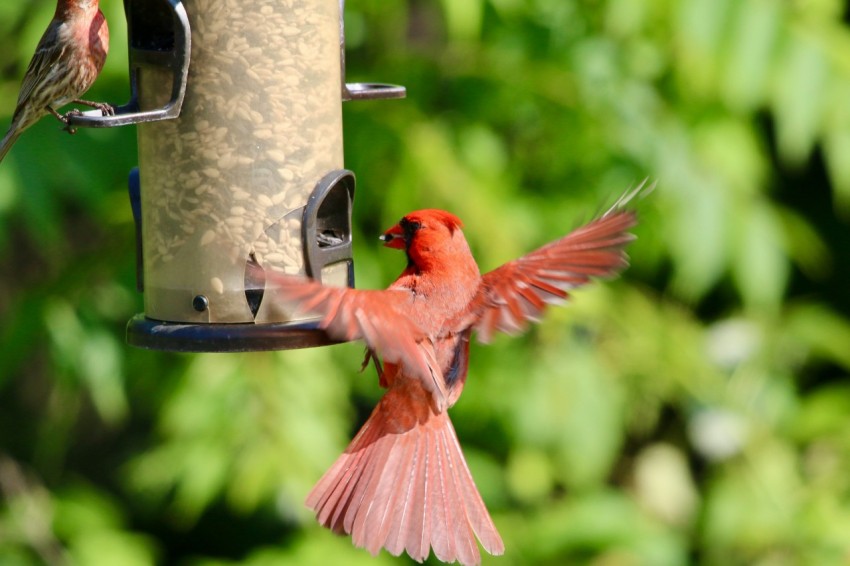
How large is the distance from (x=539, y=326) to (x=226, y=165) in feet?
6.68

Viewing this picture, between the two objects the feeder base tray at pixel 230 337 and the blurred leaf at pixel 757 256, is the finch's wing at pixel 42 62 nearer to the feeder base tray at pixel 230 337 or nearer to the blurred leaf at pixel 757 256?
the feeder base tray at pixel 230 337

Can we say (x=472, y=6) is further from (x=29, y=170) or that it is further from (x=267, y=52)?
(x=29, y=170)

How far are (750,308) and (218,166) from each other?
136 inches

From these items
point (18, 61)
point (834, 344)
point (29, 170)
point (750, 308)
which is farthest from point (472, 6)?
point (834, 344)

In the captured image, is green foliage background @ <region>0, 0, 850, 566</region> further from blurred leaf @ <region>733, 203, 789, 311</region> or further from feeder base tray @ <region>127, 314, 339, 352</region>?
feeder base tray @ <region>127, 314, 339, 352</region>

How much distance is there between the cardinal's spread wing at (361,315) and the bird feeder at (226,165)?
0.19 m

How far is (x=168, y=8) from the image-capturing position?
11.7 ft

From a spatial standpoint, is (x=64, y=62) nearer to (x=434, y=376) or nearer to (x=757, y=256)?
(x=434, y=376)

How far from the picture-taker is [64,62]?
145 inches

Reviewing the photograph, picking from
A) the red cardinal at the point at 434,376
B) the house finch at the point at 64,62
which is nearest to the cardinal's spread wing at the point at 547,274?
the red cardinal at the point at 434,376

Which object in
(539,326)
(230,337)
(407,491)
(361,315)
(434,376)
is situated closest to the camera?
(361,315)

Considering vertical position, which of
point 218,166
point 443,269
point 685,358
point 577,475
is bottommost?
point 577,475

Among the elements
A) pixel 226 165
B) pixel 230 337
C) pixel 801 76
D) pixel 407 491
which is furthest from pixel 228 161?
pixel 801 76

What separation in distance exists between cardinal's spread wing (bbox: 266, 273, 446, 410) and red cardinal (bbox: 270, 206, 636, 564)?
0.05ft
